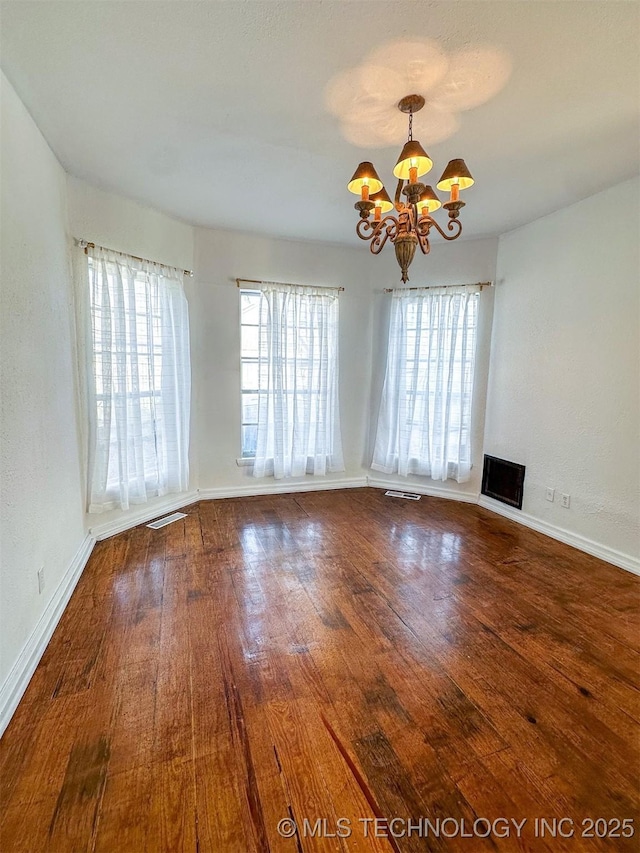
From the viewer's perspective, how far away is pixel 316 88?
1800 mm

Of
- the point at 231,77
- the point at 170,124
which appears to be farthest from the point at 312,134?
the point at 170,124

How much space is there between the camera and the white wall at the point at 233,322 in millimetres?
3863

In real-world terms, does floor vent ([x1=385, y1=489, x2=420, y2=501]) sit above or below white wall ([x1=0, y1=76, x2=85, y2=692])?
below

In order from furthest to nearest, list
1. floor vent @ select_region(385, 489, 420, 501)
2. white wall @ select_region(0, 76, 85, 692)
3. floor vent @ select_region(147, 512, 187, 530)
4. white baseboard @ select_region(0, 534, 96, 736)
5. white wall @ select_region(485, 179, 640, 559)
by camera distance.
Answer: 1. floor vent @ select_region(385, 489, 420, 501)
2. floor vent @ select_region(147, 512, 187, 530)
3. white wall @ select_region(485, 179, 640, 559)
4. white wall @ select_region(0, 76, 85, 692)
5. white baseboard @ select_region(0, 534, 96, 736)

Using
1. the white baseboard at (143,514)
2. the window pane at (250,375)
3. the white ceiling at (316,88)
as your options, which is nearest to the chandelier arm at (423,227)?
the white ceiling at (316,88)

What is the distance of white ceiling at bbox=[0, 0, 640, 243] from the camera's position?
57.3 inches

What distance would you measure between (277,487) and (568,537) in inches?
110

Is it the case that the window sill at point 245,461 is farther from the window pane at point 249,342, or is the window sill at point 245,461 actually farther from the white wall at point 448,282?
the white wall at point 448,282

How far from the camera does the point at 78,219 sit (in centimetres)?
278

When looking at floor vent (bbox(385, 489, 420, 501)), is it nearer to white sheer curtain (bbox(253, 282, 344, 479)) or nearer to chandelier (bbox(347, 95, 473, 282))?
white sheer curtain (bbox(253, 282, 344, 479))

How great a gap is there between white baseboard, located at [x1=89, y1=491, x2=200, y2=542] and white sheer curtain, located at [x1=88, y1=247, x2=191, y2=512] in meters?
0.16

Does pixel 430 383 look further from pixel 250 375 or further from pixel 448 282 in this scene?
pixel 250 375

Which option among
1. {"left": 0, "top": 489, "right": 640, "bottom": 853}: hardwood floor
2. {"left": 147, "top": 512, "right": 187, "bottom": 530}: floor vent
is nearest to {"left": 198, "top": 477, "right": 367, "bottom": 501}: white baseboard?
{"left": 147, "top": 512, "right": 187, "bottom": 530}: floor vent

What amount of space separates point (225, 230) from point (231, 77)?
2182 mm
